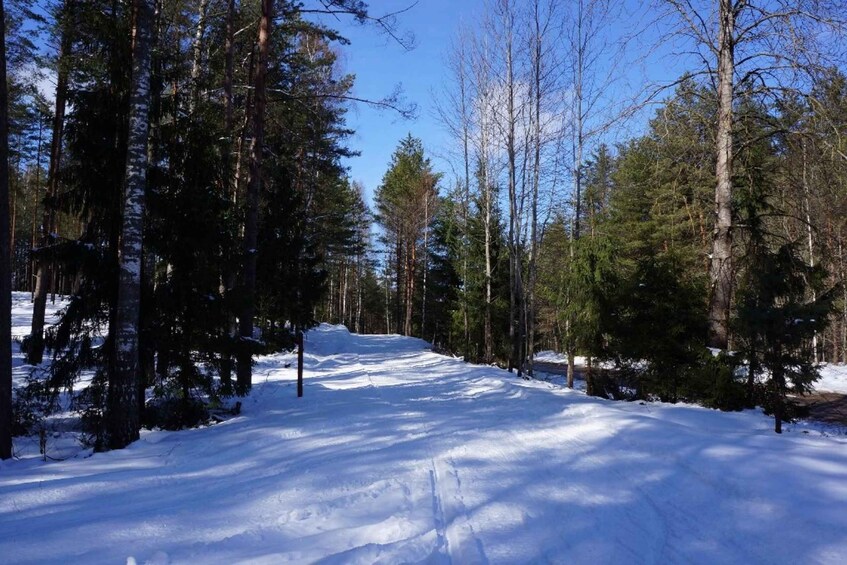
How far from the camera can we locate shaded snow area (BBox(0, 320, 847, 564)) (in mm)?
3105

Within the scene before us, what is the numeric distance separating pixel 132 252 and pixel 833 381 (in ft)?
71.2

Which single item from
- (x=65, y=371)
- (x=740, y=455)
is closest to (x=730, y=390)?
(x=740, y=455)

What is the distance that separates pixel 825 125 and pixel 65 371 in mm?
12352

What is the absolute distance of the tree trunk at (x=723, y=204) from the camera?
8.62 metres

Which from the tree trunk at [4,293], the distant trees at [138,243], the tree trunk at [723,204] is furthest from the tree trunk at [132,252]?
the tree trunk at [723,204]

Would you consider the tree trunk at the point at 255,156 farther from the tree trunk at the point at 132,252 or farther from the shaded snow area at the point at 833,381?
the shaded snow area at the point at 833,381

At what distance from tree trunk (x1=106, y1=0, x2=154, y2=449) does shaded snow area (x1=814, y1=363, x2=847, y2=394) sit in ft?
63.2

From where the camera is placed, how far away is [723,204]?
28.6 ft

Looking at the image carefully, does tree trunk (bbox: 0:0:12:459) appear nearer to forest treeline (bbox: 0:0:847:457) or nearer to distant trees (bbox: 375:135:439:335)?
forest treeline (bbox: 0:0:847:457)

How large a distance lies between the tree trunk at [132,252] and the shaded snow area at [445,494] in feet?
1.71

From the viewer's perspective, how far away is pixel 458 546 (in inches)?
121

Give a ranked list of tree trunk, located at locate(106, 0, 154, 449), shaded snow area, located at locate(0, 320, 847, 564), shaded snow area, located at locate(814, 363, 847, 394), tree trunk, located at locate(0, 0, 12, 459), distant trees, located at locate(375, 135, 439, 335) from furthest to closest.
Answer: distant trees, located at locate(375, 135, 439, 335), shaded snow area, located at locate(814, 363, 847, 394), tree trunk, located at locate(106, 0, 154, 449), tree trunk, located at locate(0, 0, 12, 459), shaded snow area, located at locate(0, 320, 847, 564)

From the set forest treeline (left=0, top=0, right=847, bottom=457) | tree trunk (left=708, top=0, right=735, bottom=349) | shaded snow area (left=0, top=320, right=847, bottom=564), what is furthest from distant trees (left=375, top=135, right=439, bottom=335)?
shaded snow area (left=0, top=320, right=847, bottom=564)

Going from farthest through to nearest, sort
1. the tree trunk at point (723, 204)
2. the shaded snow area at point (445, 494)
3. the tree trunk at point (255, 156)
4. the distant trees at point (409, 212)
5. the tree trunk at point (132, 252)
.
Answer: the distant trees at point (409, 212)
the tree trunk at point (255, 156)
the tree trunk at point (723, 204)
the tree trunk at point (132, 252)
the shaded snow area at point (445, 494)
